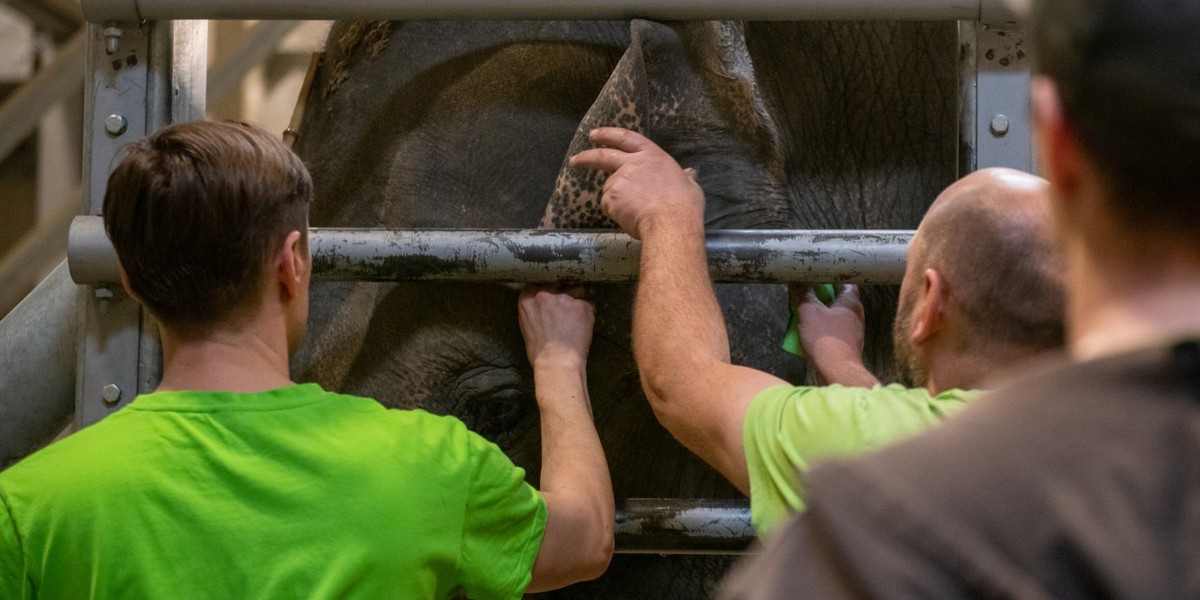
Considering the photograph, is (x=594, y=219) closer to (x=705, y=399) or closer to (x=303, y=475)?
(x=705, y=399)

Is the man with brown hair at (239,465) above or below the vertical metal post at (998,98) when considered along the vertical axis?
below

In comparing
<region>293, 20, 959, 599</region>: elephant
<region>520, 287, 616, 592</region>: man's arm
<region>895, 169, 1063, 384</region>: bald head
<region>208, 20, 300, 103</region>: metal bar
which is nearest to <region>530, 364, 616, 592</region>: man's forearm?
<region>520, 287, 616, 592</region>: man's arm

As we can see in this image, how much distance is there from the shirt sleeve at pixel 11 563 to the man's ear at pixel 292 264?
14.6 inches

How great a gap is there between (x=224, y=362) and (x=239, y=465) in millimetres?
135

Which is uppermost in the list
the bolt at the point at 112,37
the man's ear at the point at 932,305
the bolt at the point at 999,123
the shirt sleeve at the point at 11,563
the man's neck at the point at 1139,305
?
the bolt at the point at 112,37

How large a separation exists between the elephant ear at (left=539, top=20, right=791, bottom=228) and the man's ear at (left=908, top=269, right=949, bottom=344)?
59cm

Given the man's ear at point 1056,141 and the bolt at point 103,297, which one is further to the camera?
the bolt at point 103,297

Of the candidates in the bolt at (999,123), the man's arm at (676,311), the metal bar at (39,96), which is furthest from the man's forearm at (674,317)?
the metal bar at (39,96)

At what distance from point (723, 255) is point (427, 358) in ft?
2.09

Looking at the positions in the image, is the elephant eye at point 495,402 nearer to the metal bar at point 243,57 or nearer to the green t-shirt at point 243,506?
the green t-shirt at point 243,506

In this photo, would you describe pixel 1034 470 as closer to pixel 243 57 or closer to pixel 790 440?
pixel 790 440

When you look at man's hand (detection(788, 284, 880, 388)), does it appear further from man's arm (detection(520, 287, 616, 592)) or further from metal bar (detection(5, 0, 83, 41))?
metal bar (detection(5, 0, 83, 41))

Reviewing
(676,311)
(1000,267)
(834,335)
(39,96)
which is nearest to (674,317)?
(676,311)

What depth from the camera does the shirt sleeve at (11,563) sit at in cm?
142
